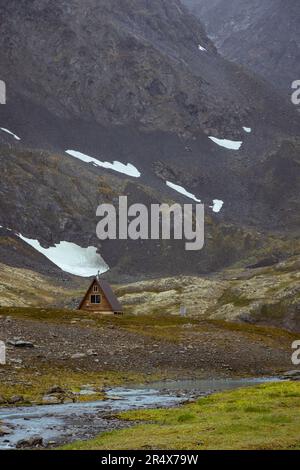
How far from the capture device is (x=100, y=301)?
10319cm

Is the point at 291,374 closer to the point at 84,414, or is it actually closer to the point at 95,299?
the point at 84,414

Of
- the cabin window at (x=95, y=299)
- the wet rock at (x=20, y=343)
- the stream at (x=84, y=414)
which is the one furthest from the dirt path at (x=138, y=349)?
the cabin window at (x=95, y=299)

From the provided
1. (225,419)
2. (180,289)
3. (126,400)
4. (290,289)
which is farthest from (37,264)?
(225,419)

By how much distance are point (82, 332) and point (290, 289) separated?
7666cm

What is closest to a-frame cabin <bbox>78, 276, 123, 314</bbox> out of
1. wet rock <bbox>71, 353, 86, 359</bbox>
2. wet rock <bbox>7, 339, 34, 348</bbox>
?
wet rock <bbox>71, 353, 86, 359</bbox>

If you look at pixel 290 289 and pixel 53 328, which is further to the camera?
pixel 290 289

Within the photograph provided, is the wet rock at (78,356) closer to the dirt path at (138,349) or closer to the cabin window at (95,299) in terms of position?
the dirt path at (138,349)

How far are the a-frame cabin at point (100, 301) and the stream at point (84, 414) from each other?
156ft

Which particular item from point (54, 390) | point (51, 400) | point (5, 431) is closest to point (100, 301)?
point (54, 390)

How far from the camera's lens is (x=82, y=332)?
A: 67875 millimetres

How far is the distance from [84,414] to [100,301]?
67512mm

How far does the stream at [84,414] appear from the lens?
29.1m

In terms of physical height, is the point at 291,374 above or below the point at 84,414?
above
